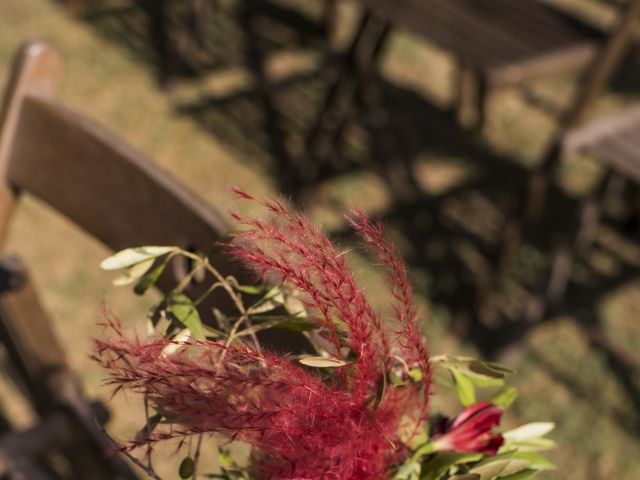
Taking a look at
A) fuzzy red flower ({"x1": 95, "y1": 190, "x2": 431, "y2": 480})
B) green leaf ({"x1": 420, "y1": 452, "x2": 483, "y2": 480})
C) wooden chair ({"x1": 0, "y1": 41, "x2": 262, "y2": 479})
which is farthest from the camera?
wooden chair ({"x1": 0, "y1": 41, "x2": 262, "y2": 479})

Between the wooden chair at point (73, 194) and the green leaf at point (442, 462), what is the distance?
0.26m

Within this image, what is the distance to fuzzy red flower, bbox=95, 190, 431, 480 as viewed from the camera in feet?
1.76

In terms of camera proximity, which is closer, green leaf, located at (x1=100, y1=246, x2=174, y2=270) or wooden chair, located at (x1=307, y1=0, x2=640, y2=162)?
green leaf, located at (x1=100, y1=246, x2=174, y2=270)

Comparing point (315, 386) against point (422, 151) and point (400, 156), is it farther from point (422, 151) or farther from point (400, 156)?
point (422, 151)

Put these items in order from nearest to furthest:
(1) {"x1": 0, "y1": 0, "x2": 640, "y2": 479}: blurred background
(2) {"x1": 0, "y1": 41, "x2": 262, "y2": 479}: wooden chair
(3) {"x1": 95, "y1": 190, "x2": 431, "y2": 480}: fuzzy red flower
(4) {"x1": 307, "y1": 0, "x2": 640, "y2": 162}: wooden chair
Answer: (3) {"x1": 95, "y1": 190, "x2": 431, "y2": 480}: fuzzy red flower → (2) {"x1": 0, "y1": 41, "x2": 262, "y2": 479}: wooden chair → (4) {"x1": 307, "y1": 0, "x2": 640, "y2": 162}: wooden chair → (1) {"x1": 0, "y1": 0, "x2": 640, "y2": 479}: blurred background

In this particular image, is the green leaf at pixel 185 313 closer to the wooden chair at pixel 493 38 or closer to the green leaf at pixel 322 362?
the green leaf at pixel 322 362

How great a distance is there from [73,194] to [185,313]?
1.71 feet

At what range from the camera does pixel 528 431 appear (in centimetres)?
72

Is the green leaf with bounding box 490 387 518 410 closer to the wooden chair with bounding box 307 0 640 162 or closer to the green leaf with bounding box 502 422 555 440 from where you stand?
the green leaf with bounding box 502 422 555 440

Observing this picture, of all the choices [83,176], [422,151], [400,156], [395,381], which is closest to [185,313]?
[395,381]

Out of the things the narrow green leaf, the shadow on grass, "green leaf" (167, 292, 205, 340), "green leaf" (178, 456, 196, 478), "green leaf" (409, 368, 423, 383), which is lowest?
the shadow on grass

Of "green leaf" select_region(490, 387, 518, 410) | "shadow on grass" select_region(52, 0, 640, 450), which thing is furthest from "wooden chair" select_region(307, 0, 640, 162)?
"green leaf" select_region(490, 387, 518, 410)

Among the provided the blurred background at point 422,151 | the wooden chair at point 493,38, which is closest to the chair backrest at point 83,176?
the blurred background at point 422,151

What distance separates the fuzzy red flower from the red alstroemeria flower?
7 cm
